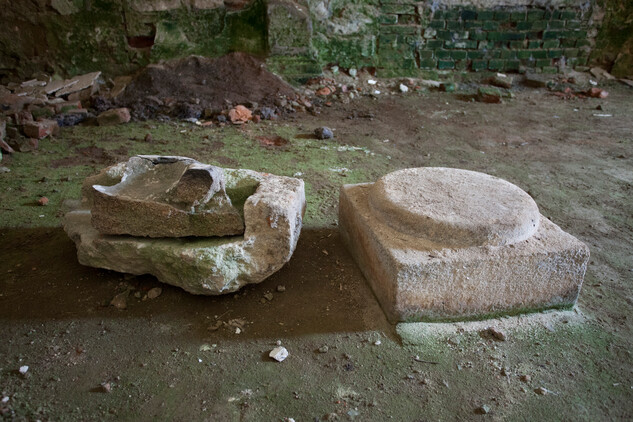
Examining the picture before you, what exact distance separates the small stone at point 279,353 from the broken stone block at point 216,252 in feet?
1.29

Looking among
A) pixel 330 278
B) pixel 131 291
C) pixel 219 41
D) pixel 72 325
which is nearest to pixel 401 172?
pixel 330 278

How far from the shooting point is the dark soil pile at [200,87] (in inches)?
210

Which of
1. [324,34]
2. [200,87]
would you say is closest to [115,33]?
[200,87]

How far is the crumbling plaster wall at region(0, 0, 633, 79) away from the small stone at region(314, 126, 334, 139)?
177 cm

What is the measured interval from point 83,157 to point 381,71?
4.30 metres

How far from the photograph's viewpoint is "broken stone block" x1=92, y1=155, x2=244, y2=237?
7.39 ft

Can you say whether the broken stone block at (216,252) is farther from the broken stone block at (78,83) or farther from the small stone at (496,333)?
the broken stone block at (78,83)

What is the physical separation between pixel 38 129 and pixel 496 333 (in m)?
4.45

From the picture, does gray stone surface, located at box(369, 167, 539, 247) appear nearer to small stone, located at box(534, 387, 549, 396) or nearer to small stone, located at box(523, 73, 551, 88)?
small stone, located at box(534, 387, 549, 396)

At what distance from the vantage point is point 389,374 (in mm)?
1963

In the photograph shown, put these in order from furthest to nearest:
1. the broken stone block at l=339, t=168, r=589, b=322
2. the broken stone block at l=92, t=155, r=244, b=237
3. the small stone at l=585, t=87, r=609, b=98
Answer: the small stone at l=585, t=87, r=609, b=98 < the broken stone block at l=92, t=155, r=244, b=237 < the broken stone block at l=339, t=168, r=589, b=322

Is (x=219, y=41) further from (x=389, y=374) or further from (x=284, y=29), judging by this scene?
(x=389, y=374)

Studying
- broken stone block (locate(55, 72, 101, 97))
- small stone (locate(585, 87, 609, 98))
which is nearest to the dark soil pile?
broken stone block (locate(55, 72, 101, 97))

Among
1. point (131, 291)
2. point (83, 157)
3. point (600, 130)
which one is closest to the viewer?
point (131, 291)
